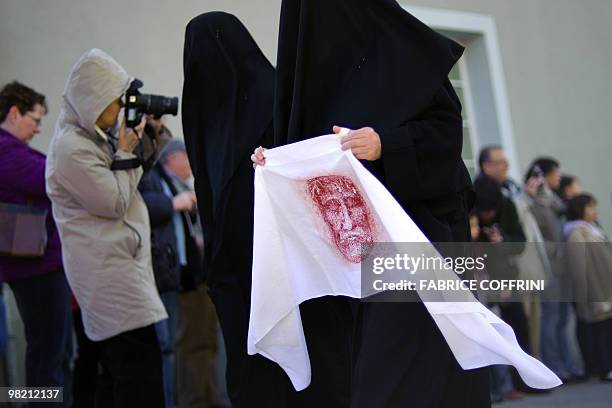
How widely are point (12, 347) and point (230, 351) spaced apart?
2335 millimetres

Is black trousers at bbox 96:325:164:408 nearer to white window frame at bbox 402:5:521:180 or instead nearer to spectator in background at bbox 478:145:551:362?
spectator in background at bbox 478:145:551:362

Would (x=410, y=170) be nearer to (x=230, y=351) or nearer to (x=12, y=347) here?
(x=230, y=351)

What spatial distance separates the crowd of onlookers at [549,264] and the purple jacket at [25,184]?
3297mm

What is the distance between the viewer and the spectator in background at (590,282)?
697 cm

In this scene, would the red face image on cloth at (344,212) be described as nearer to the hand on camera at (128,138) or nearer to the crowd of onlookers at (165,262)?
the crowd of onlookers at (165,262)

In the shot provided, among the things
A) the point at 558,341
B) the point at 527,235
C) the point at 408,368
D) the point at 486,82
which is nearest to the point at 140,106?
the point at 408,368

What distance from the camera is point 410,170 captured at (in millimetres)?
3025

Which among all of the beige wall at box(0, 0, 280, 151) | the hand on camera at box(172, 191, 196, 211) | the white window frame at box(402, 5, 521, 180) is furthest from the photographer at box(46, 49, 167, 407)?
the white window frame at box(402, 5, 521, 180)

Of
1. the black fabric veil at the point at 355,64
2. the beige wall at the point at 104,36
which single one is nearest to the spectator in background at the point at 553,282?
the beige wall at the point at 104,36

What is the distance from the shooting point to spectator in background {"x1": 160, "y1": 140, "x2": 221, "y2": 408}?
20.1 ft

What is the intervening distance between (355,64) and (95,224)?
1.75 metres

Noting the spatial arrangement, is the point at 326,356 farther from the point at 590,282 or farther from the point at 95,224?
the point at 590,282

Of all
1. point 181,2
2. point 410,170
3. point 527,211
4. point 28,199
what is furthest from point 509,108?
point 410,170

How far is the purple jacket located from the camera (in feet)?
2.05
